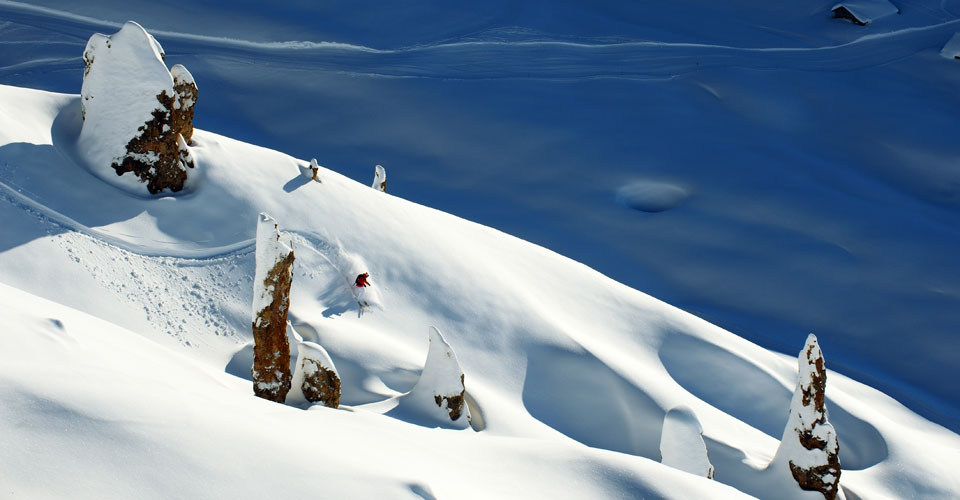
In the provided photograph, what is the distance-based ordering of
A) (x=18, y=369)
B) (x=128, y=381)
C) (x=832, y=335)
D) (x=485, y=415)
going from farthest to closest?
1. (x=832, y=335)
2. (x=485, y=415)
3. (x=128, y=381)
4. (x=18, y=369)

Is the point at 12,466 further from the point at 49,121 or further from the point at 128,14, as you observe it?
the point at 128,14

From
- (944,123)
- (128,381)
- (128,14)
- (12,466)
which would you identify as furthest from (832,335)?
(128,14)

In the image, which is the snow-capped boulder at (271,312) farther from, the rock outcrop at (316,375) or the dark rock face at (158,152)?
the dark rock face at (158,152)

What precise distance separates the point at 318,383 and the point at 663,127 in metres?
24.2

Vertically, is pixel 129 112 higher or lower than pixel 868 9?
lower

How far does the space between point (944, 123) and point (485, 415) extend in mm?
28436

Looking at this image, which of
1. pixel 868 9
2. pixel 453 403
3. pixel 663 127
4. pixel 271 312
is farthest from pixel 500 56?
pixel 271 312

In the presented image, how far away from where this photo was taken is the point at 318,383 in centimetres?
1331

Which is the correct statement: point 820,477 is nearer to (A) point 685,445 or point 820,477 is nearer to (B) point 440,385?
(A) point 685,445

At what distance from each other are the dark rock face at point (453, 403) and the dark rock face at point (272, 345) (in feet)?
8.58

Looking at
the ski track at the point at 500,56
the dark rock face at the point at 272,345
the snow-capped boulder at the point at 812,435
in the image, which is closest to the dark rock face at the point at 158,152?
the dark rock face at the point at 272,345

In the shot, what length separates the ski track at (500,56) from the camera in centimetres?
3700

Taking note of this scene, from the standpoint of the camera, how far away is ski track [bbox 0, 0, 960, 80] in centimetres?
3700

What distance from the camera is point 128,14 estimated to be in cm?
3791
